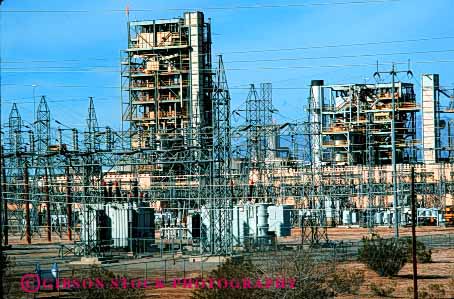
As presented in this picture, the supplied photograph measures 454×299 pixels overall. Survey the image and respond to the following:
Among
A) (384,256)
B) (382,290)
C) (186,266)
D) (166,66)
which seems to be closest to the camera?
(382,290)

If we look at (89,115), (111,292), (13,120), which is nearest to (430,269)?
(111,292)

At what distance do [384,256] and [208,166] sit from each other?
9.59 metres

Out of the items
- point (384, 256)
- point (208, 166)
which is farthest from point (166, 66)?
point (384, 256)

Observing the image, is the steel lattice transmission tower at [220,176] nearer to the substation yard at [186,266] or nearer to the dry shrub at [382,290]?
the substation yard at [186,266]

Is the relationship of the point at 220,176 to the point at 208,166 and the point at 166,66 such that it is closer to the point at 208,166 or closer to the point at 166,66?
the point at 208,166

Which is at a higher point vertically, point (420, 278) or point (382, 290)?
point (382, 290)

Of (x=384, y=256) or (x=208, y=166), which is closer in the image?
(x=384, y=256)

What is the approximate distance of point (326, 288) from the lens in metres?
18.3

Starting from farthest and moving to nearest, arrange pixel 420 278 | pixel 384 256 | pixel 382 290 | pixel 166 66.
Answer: pixel 166 66, pixel 384 256, pixel 420 278, pixel 382 290

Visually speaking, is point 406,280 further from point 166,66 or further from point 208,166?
point 166,66

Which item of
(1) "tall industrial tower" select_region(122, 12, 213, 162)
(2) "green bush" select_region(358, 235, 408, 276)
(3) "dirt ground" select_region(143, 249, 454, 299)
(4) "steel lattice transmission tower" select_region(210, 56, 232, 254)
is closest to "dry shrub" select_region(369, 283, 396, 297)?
(3) "dirt ground" select_region(143, 249, 454, 299)

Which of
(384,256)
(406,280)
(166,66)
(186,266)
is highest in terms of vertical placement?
(166,66)

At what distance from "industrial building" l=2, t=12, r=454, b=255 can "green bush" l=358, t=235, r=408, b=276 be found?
5635 millimetres

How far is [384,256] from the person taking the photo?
26312 mm
